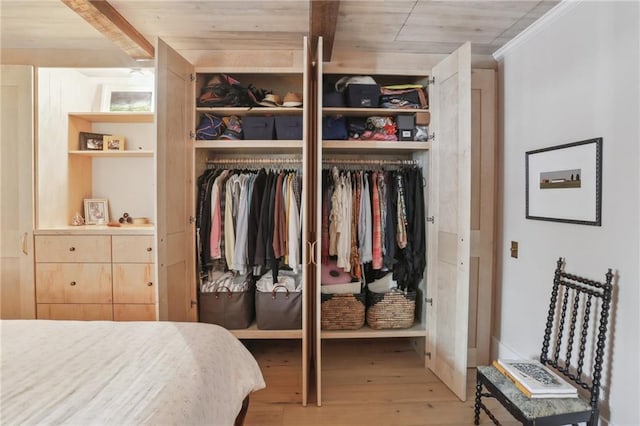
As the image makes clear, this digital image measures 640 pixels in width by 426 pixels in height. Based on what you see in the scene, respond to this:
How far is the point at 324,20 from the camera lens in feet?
6.37

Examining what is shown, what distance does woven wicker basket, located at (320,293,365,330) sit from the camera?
2.50 m

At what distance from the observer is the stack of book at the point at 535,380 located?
63.5 inches

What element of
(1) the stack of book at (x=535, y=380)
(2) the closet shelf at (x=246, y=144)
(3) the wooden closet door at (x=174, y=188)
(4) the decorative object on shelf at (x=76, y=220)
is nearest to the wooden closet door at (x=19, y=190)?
(4) the decorative object on shelf at (x=76, y=220)

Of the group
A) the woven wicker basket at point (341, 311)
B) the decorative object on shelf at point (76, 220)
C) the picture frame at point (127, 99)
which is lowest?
the woven wicker basket at point (341, 311)

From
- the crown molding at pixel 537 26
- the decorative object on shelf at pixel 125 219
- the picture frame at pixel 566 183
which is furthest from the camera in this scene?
the decorative object on shelf at pixel 125 219

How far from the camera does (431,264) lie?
246 centimetres

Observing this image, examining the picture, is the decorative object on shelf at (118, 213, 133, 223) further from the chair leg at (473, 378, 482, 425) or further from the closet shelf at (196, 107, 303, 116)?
the chair leg at (473, 378, 482, 425)

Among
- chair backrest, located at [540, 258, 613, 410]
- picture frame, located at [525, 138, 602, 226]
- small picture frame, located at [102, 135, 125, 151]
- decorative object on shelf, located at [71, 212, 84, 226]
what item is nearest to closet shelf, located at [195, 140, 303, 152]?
small picture frame, located at [102, 135, 125, 151]

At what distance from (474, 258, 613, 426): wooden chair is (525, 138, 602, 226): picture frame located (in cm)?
30

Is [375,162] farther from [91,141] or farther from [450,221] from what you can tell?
[91,141]

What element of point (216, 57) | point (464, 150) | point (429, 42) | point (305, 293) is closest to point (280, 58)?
point (216, 57)

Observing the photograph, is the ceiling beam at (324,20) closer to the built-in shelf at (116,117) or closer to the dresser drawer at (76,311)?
the built-in shelf at (116,117)

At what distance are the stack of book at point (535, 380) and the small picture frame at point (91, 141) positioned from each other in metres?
3.37

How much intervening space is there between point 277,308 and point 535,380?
165 cm
